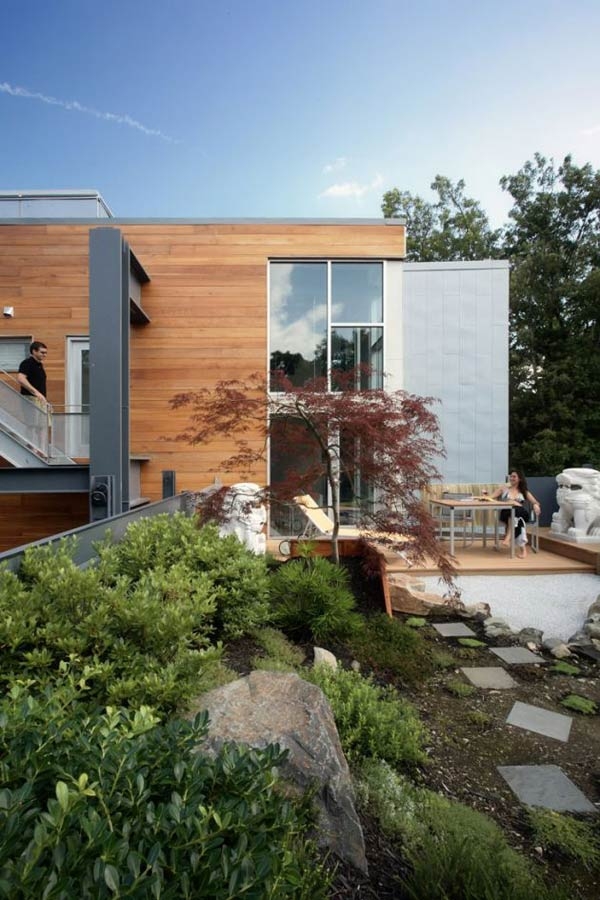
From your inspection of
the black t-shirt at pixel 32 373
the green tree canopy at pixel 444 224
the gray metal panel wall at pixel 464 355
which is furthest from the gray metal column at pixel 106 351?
the green tree canopy at pixel 444 224

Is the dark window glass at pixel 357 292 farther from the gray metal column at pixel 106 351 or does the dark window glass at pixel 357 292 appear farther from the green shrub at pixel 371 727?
the green shrub at pixel 371 727

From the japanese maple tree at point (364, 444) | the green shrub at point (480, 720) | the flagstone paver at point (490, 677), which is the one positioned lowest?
Answer: the flagstone paver at point (490, 677)

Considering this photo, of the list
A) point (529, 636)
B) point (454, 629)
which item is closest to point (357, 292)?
point (454, 629)

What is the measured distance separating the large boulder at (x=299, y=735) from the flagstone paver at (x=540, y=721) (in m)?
1.52

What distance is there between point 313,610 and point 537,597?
3120 millimetres

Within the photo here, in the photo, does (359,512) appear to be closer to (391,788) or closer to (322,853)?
(391,788)

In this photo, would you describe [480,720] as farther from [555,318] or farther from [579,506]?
[555,318]

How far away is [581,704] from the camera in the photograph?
3215mm

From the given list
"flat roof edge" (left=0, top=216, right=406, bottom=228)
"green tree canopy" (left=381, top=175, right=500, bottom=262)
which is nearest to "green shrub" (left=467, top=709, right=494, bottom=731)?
"flat roof edge" (left=0, top=216, right=406, bottom=228)

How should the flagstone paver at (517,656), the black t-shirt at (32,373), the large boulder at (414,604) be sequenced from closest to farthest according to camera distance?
the flagstone paver at (517,656) < the large boulder at (414,604) < the black t-shirt at (32,373)

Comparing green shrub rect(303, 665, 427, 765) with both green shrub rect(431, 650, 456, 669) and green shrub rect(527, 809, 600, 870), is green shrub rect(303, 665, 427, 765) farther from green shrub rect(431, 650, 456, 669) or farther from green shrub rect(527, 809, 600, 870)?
green shrub rect(431, 650, 456, 669)

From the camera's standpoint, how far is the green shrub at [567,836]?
192 cm

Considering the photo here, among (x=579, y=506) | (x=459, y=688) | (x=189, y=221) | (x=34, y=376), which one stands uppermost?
(x=189, y=221)

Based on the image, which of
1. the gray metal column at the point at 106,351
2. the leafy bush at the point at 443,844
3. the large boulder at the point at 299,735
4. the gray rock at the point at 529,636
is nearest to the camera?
the leafy bush at the point at 443,844
